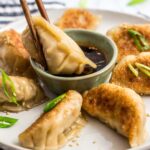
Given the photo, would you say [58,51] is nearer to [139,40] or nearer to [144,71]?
[144,71]

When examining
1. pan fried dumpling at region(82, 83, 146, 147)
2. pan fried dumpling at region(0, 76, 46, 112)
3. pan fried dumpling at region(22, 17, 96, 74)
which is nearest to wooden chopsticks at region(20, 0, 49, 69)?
pan fried dumpling at region(22, 17, 96, 74)

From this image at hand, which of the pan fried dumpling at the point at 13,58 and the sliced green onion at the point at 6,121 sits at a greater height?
the pan fried dumpling at the point at 13,58

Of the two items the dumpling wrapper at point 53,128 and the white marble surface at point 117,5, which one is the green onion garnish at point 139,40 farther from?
the white marble surface at point 117,5

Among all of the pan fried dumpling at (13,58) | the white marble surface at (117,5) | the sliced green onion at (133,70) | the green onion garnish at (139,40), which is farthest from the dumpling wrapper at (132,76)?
the white marble surface at (117,5)

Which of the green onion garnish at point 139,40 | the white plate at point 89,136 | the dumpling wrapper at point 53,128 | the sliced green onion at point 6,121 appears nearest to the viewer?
the dumpling wrapper at point 53,128

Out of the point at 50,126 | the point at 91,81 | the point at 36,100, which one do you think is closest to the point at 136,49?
the point at 91,81

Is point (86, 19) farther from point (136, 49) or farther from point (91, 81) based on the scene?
point (91, 81)
